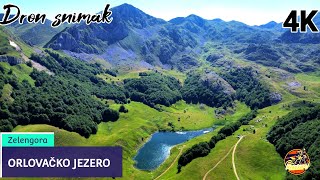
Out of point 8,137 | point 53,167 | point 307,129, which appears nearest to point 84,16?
point 8,137

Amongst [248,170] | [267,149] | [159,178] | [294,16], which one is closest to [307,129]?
[267,149]

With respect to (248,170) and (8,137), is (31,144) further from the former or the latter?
(248,170)

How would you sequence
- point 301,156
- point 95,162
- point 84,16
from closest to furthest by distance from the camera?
point 95,162, point 301,156, point 84,16

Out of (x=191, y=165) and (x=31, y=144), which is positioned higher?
(x=31, y=144)

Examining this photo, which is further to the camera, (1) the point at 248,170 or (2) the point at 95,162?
(1) the point at 248,170

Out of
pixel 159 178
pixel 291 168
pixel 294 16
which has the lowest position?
pixel 159 178

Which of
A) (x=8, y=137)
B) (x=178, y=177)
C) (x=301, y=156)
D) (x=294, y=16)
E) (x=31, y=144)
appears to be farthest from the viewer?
(x=178, y=177)

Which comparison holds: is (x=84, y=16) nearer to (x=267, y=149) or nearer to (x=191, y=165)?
(x=191, y=165)

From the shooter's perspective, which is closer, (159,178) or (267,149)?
→ (159,178)

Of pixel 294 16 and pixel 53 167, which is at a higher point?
pixel 294 16
